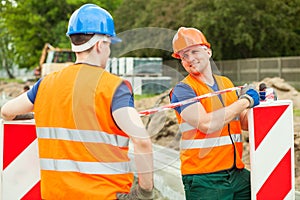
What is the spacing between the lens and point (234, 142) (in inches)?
176

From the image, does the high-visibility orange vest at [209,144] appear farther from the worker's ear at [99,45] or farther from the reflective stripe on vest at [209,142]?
the worker's ear at [99,45]

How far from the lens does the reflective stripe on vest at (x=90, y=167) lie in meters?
3.23

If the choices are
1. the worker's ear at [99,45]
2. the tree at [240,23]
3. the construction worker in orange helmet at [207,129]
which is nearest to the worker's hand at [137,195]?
the worker's ear at [99,45]

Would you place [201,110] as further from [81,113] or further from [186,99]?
[81,113]

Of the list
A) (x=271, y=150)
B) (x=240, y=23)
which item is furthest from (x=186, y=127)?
(x=240, y=23)

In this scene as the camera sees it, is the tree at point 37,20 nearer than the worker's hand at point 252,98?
No

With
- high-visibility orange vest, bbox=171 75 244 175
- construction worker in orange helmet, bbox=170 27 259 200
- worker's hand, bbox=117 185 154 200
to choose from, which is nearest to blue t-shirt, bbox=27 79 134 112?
worker's hand, bbox=117 185 154 200

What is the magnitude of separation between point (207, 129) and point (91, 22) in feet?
4.36

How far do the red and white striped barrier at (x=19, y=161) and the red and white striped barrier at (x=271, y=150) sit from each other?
1.54m

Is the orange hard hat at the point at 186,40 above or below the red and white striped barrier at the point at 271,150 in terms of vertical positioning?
above

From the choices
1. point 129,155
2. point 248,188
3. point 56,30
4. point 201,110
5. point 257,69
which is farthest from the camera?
point 56,30

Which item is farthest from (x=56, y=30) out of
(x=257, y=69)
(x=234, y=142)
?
(x=234, y=142)

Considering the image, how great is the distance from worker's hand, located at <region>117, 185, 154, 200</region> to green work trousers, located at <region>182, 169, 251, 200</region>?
1.24 meters

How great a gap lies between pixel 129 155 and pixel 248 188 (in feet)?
4.64
